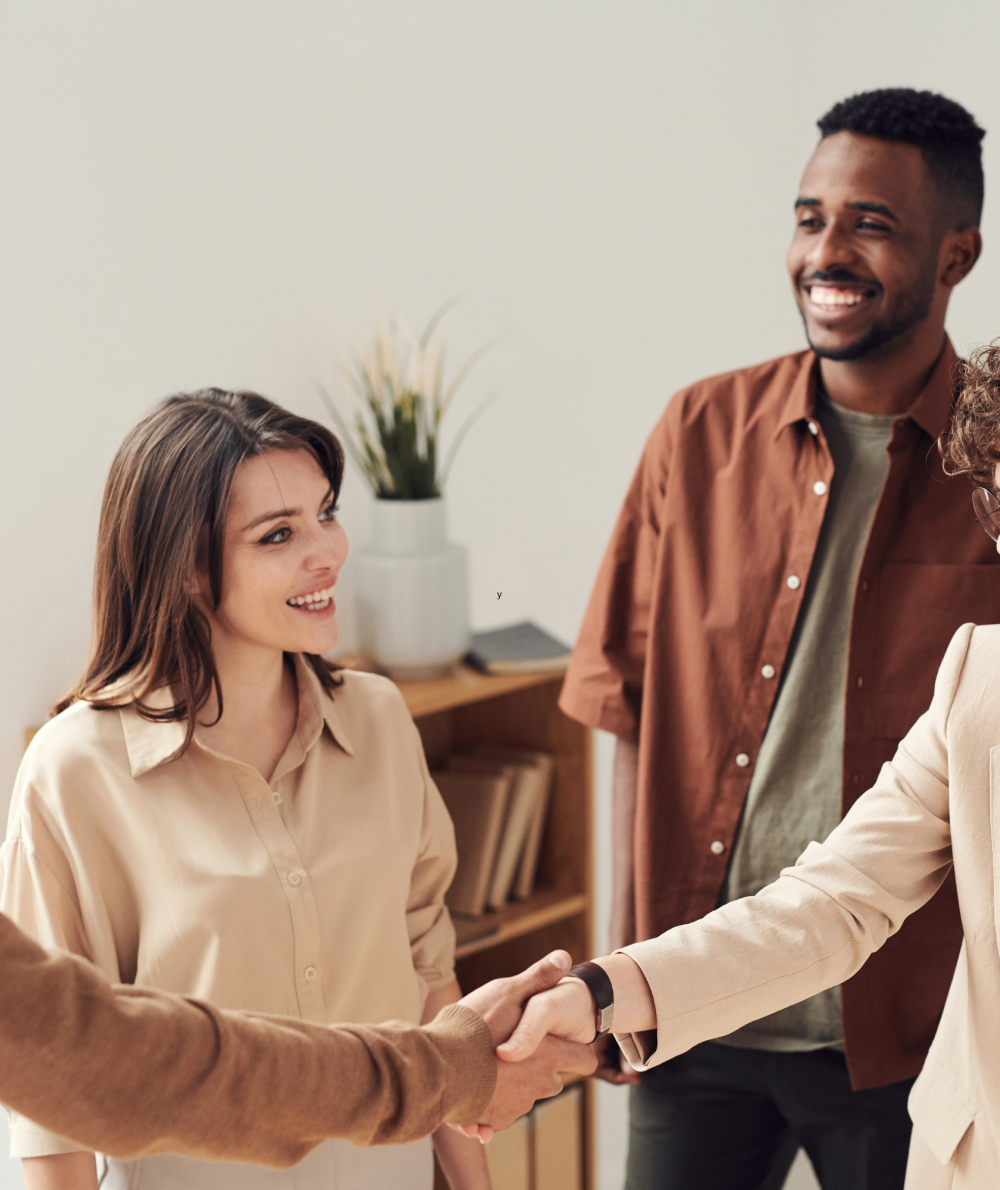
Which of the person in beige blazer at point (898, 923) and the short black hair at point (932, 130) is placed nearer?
the person in beige blazer at point (898, 923)

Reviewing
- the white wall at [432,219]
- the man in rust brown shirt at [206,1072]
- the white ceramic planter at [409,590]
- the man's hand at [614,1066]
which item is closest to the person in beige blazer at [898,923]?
the man in rust brown shirt at [206,1072]

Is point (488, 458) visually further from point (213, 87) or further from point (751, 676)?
point (751, 676)

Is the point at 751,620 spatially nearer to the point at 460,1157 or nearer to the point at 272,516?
the point at 272,516

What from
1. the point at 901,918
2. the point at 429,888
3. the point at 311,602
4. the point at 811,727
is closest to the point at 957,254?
the point at 811,727

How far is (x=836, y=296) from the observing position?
64.2 inches

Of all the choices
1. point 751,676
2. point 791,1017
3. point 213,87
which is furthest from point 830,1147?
point 213,87

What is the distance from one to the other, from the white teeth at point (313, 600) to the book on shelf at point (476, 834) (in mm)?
981

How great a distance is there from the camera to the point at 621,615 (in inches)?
72.5

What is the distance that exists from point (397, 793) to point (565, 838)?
976 millimetres

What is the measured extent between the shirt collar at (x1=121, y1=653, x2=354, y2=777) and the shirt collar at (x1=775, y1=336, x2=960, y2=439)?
76 centimetres

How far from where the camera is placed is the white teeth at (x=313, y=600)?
141cm

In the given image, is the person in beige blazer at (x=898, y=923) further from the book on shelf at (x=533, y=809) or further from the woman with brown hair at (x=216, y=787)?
the book on shelf at (x=533, y=809)

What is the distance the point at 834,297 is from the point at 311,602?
2.69 feet

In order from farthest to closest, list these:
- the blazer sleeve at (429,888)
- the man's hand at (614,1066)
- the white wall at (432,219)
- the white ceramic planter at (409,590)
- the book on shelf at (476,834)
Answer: the book on shelf at (476,834)
the white ceramic planter at (409,590)
the white wall at (432,219)
the man's hand at (614,1066)
the blazer sleeve at (429,888)
